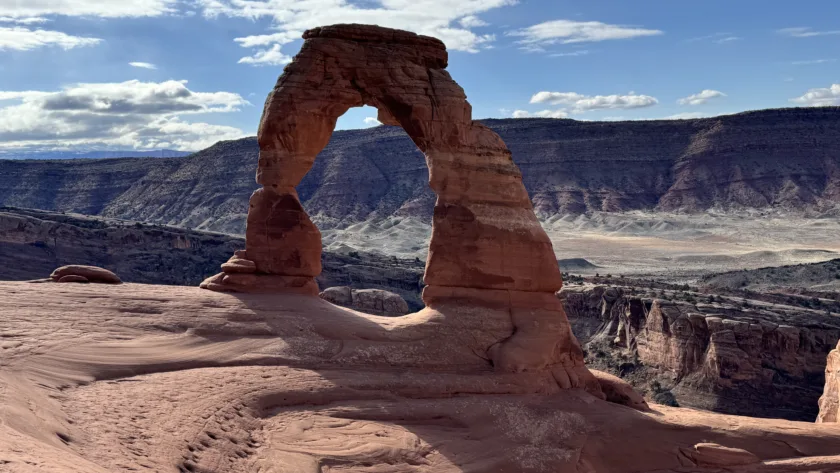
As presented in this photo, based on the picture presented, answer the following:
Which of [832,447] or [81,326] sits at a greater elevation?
[81,326]

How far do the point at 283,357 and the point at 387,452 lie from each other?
3.36 meters

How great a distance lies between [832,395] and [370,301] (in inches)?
888

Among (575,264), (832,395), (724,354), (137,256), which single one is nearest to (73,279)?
(832,395)

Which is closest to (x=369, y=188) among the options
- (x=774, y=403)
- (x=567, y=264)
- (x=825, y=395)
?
(x=567, y=264)

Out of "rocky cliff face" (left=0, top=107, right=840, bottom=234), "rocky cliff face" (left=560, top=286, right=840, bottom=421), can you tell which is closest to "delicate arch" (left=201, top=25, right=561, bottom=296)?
"rocky cliff face" (left=560, top=286, right=840, bottom=421)

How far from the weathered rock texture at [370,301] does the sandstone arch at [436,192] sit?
18.7m

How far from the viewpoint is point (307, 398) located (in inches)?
699

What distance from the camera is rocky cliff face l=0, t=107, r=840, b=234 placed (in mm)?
120938

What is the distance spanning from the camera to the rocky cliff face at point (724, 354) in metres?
41.0

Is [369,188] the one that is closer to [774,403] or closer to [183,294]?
[774,403]

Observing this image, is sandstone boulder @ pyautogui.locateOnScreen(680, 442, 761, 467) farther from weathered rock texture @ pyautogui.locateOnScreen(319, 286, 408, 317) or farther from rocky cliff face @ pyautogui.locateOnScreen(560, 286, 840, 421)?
weathered rock texture @ pyautogui.locateOnScreen(319, 286, 408, 317)

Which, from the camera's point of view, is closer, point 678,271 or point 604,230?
point 678,271

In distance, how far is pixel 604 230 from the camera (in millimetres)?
126312

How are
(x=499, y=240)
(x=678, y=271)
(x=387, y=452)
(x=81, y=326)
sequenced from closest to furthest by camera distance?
(x=387, y=452)
(x=81, y=326)
(x=499, y=240)
(x=678, y=271)
